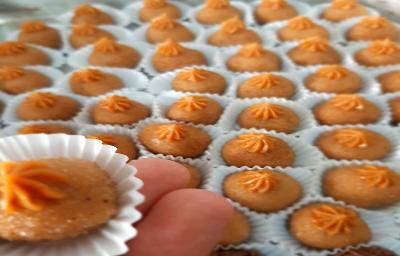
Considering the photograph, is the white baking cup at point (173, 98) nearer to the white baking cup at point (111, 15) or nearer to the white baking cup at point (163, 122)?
the white baking cup at point (163, 122)

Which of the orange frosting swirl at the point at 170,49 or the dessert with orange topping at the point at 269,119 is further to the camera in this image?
the orange frosting swirl at the point at 170,49

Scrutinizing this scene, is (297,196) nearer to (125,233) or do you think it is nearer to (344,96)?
(344,96)

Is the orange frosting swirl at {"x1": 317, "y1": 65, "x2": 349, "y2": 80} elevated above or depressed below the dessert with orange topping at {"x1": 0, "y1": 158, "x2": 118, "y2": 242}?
below

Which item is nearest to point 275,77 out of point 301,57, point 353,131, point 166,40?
point 301,57

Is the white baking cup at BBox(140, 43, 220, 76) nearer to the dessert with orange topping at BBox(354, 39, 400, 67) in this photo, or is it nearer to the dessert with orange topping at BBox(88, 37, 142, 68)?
the dessert with orange topping at BBox(88, 37, 142, 68)

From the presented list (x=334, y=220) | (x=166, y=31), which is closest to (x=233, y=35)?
(x=166, y=31)

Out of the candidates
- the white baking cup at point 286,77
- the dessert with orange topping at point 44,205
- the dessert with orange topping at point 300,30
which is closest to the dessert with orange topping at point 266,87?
the white baking cup at point 286,77

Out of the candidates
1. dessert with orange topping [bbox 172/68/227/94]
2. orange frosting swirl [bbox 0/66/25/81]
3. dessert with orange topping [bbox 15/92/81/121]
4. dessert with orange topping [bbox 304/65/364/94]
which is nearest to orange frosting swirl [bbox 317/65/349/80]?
dessert with orange topping [bbox 304/65/364/94]
